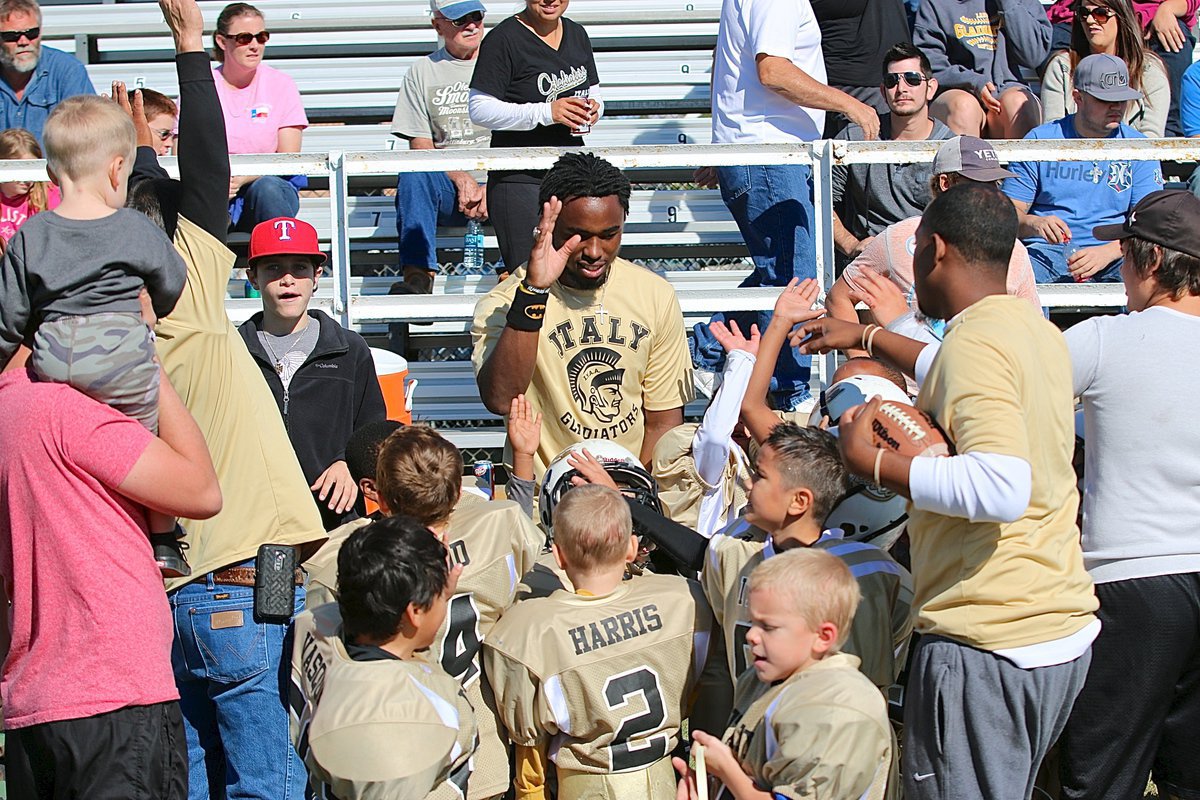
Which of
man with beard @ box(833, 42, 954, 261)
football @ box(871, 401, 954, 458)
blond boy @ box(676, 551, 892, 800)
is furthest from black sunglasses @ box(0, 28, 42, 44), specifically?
football @ box(871, 401, 954, 458)

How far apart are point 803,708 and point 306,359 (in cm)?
231

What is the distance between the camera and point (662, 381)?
15.8 feet

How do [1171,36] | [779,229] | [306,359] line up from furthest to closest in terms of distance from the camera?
[1171,36] → [779,229] → [306,359]

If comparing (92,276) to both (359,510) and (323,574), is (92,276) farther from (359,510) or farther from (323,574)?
(359,510)

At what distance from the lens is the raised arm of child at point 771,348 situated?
4078 millimetres

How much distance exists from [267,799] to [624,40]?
24.5ft

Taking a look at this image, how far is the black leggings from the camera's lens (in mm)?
5957

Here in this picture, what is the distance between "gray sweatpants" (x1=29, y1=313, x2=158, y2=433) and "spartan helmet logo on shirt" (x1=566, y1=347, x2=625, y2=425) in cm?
195

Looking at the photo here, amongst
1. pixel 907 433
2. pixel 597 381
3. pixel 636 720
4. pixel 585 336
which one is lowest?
pixel 636 720

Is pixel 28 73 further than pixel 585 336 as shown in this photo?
Yes

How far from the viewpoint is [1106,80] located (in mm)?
6273

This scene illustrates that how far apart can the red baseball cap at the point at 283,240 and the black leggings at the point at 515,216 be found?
1428 millimetres

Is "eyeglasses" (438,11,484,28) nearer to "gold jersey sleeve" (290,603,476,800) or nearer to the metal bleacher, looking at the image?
the metal bleacher

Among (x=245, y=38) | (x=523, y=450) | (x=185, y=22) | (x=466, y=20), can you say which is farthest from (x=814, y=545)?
(x=245, y=38)
